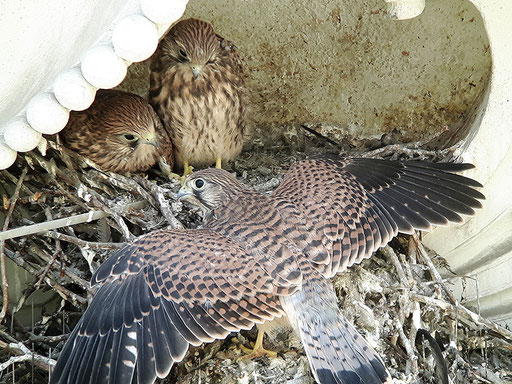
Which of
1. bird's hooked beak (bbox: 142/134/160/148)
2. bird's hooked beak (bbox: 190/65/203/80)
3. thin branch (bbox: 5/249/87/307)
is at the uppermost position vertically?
bird's hooked beak (bbox: 190/65/203/80)

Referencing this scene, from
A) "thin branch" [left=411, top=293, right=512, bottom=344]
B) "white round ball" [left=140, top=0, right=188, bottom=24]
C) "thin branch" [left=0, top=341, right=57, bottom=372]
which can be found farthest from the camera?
"thin branch" [left=411, top=293, right=512, bottom=344]

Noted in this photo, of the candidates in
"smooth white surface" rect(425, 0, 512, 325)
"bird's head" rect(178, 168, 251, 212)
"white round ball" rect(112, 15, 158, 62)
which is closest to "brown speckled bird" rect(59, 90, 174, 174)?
"bird's head" rect(178, 168, 251, 212)

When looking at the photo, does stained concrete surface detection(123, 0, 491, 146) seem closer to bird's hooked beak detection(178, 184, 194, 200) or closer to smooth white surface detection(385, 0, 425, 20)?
smooth white surface detection(385, 0, 425, 20)

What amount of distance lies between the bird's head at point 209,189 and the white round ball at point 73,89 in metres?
0.85

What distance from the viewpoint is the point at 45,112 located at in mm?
3072

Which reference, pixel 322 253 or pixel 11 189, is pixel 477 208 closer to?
pixel 322 253

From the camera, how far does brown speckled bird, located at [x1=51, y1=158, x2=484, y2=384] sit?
10.1ft

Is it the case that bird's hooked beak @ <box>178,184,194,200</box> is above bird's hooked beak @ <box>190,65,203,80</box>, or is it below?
below

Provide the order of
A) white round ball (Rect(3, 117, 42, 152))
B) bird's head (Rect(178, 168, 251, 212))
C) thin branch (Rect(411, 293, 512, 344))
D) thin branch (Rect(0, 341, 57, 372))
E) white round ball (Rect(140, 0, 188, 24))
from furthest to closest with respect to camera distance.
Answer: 1. bird's head (Rect(178, 168, 251, 212))
2. thin branch (Rect(411, 293, 512, 344))
3. thin branch (Rect(0, 341, 57, 372))
4. white round ball (Rect(3, 117, 42, 152))
5. white round ball (Rect(140, 0, 188, 24))

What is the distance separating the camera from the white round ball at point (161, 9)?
2.91 metres

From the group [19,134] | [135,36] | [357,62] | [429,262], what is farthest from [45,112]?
[357,62]

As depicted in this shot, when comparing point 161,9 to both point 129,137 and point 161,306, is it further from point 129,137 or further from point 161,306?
point 129,137

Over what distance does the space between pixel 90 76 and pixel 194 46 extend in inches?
45.0

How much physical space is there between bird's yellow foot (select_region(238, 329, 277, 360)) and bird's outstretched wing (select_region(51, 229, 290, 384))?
36 cm
